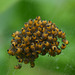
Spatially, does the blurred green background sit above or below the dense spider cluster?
above

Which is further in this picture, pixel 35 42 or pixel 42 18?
pixel 42 18

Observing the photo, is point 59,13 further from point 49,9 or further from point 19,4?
point 19,4

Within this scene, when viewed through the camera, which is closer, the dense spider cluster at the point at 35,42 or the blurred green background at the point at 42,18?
the dense spider cluster at the point at 35,42

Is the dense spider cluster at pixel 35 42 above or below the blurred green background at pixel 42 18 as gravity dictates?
below

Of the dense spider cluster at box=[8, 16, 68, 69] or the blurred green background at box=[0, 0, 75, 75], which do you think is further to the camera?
the blurred green background at box=[0, 0, 75, 75]

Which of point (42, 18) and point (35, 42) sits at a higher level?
point (42, 18)
